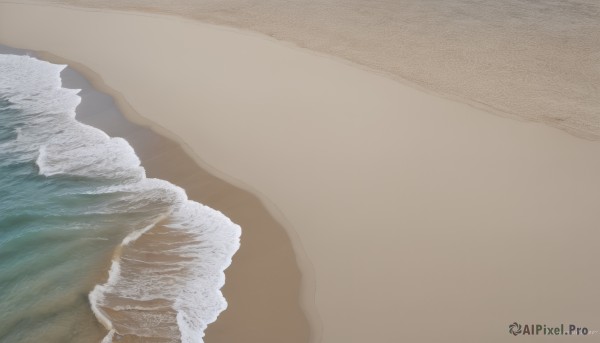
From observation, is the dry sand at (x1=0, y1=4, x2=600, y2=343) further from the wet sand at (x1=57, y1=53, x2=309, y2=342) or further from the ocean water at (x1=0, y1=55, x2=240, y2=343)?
the ocean water at (x1=0, y1=55, x2=240, y2=343)

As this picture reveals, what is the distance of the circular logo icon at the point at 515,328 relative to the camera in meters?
5.26

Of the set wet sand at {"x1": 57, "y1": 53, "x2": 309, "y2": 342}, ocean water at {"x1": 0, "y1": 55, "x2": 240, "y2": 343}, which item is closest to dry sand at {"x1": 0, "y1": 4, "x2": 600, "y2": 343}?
wet sand at {"x1": 57, "y1": 53, "x2": 309, "y2": 342}

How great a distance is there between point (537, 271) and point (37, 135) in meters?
7.62

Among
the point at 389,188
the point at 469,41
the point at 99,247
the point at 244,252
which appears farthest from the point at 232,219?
the point at 469,41

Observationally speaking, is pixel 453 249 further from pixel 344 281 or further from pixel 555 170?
pixel 555 170

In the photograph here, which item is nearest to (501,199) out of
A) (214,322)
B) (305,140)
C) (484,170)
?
Result: (484,170)

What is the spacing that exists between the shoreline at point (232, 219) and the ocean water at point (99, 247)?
0.48 feet

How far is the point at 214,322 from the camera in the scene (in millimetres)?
5590

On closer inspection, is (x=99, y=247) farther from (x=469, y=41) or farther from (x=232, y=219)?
(x=469, y=41)

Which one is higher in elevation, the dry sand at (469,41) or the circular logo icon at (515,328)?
the dry sand at (469,41)

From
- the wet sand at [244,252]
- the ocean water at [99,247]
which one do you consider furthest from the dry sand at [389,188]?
the ocean water at [99,247]

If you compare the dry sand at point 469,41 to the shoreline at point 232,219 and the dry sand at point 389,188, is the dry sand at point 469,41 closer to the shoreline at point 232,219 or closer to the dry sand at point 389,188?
the dry sand at point 389,188

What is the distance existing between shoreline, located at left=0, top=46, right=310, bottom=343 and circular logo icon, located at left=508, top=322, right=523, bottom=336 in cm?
176

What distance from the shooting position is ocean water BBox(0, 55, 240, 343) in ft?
18.8
